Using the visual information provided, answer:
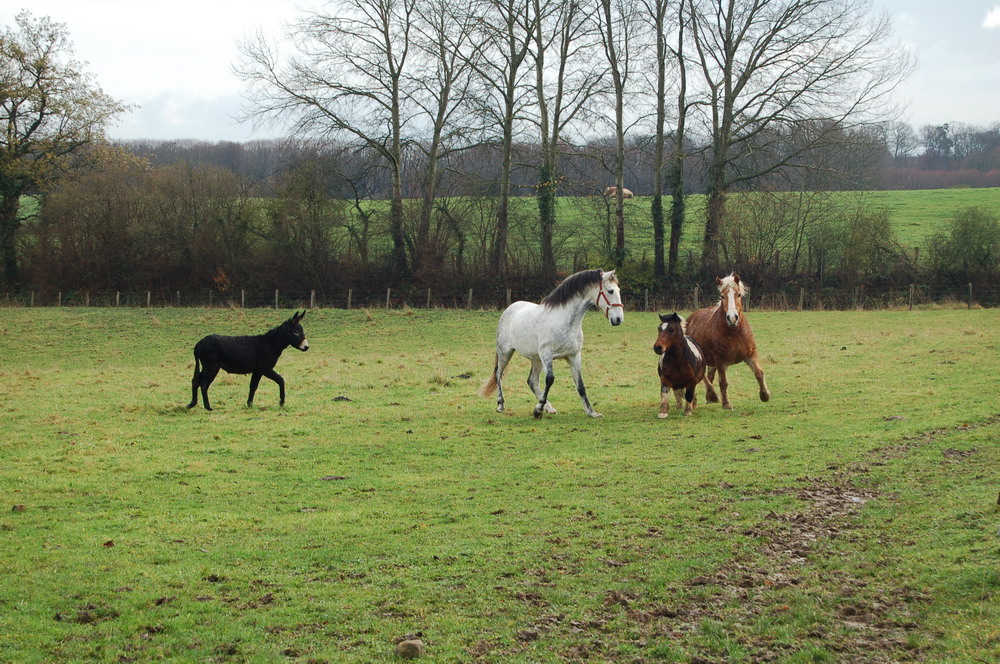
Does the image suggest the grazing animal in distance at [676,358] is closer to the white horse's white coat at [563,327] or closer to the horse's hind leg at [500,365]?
the white horse's white coat at [563,327]

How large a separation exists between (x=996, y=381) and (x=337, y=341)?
20035mm

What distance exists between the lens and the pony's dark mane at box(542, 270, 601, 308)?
13.1m

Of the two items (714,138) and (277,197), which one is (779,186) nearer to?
(714,138)

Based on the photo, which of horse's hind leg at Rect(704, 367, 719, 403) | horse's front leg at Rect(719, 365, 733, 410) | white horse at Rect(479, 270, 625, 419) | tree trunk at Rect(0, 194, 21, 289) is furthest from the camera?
tree trunk at Rect(0, 194, 21, 289)

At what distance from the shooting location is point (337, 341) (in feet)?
94.5

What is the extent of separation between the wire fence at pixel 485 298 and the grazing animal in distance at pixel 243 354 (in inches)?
956

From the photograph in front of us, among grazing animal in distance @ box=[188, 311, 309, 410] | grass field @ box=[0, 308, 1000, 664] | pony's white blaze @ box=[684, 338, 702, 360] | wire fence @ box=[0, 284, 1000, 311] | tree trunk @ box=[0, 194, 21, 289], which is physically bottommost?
grass field @ box=[0, 308, 1000, 664]

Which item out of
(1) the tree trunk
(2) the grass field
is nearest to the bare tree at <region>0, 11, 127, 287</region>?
(1) the tree trunk

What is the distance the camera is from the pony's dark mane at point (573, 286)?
13062 millimetres

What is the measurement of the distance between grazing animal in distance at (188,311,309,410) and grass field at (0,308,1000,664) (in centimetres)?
63

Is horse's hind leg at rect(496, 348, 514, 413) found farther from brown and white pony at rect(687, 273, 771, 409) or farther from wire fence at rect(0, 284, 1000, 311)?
wire fence at rect(0, 284, 1000, 311)

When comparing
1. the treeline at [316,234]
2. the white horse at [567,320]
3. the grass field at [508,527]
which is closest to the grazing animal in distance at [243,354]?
the grass field at [508,527]

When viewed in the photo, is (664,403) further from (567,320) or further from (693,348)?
(567,320)

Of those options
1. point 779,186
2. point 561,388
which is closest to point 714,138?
point 779,186
